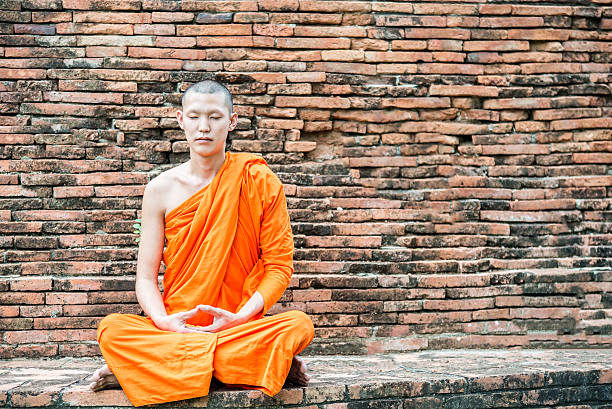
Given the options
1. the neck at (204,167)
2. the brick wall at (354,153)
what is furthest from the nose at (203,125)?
the brick wall at (354,153)

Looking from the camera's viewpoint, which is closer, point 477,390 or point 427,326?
point 477,390

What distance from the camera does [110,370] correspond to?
10.1 feet

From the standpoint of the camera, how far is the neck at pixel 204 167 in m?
3.41

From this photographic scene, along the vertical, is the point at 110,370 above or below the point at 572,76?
below

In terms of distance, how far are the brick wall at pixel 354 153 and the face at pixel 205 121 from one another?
3.49ft

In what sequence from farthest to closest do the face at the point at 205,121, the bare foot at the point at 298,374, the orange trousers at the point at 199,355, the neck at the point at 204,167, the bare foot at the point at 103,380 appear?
the neck at the point at 204,167 < the face at the point at 205,121 < the bare foot at the point at 298,374 < the bare foot at the point at 103,380 < the orange trousers at the point at 199,355

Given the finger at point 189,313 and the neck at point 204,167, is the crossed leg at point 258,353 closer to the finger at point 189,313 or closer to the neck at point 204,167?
the finger at point 189,313

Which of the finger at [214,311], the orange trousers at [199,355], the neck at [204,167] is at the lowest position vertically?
the orange trousers at [199,355]

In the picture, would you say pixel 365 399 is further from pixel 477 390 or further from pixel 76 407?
pixel 76 407

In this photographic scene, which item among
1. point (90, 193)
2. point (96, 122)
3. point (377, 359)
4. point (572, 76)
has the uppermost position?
point (572, 76)

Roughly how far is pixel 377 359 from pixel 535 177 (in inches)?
67.1

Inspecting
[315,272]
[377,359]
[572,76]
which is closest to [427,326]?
[377,359]

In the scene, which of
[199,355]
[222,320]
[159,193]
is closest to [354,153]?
[159,193]

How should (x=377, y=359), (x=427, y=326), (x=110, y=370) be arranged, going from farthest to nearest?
(x=427, y=326), (x=377, y=359), (x=110, y=370)
